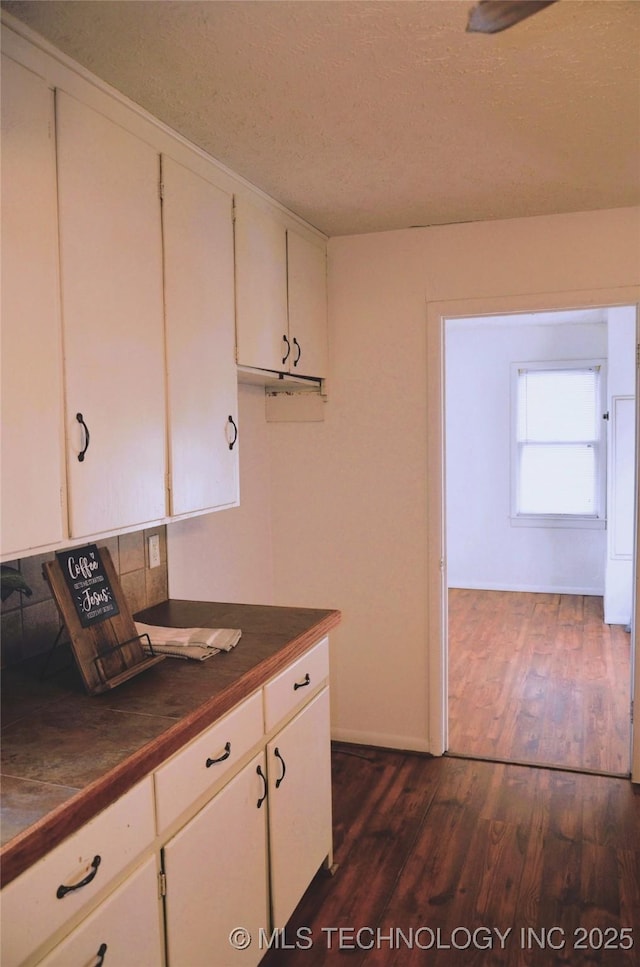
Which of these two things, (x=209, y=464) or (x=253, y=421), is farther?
(x=253, y=421)

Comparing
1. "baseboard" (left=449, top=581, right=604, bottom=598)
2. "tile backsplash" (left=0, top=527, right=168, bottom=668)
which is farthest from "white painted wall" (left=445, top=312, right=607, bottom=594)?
"tile backsplash" (left=0, top=527, right=168, bottom=668)

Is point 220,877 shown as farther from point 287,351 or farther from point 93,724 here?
point 287,351

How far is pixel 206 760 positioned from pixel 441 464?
1.96 m

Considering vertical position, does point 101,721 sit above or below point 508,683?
above

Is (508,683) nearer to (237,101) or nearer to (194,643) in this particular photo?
(194,643)

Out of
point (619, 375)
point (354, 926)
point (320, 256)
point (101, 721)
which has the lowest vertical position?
point (354, 926)

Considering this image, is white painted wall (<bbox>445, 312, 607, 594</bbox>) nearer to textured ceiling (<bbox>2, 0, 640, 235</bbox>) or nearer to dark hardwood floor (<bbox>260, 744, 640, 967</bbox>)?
dark hardwood floor (<bbox>260, 744, 640, 967</bbox>)

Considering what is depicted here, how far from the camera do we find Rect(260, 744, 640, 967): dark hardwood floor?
221 cm

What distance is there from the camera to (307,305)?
10.6 feet

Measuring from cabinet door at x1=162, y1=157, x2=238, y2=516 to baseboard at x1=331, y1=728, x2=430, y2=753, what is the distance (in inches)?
64.3

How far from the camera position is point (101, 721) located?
1630 millimetres

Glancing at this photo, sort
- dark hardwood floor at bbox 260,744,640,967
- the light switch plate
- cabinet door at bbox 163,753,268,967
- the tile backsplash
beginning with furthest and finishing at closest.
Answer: the light switch plate
dark hardwood floor at bbox 260,744,640,967
the tile backsplash
cabinet door at bbox 163,753,268,967

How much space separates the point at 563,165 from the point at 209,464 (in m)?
1.56

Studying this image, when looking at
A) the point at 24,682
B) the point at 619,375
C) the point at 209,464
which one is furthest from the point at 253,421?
the point at 619,375
